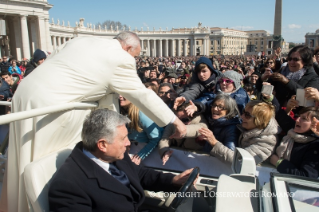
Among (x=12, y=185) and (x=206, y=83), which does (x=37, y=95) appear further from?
(x=206, y=83)

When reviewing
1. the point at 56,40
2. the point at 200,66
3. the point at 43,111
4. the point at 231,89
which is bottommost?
the point at 231,89

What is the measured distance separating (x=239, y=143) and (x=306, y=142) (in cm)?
77

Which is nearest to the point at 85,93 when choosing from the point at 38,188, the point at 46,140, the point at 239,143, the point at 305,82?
the point at 46,140

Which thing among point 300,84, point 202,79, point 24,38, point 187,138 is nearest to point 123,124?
point 187,138

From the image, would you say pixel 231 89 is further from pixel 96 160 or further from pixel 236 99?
pixel 96 160

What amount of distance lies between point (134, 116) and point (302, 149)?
202cm

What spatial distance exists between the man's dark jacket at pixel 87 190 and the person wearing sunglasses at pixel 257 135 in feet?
3.90

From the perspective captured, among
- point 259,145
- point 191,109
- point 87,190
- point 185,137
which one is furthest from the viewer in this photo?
point 185,137

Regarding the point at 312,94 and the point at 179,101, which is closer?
the point at 312,94

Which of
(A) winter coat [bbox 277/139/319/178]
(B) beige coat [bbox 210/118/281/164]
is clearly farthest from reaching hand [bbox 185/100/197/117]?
(A) winter coat [bbox 277/139/319/178]

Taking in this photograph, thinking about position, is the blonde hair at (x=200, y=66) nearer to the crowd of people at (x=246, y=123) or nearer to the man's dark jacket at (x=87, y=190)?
the crowd of people at (x=246, y=123)

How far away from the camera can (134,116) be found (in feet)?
11.5

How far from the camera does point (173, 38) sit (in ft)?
300

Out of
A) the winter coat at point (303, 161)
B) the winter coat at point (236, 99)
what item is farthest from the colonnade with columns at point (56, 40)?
the winter coat at point (303, 161)
